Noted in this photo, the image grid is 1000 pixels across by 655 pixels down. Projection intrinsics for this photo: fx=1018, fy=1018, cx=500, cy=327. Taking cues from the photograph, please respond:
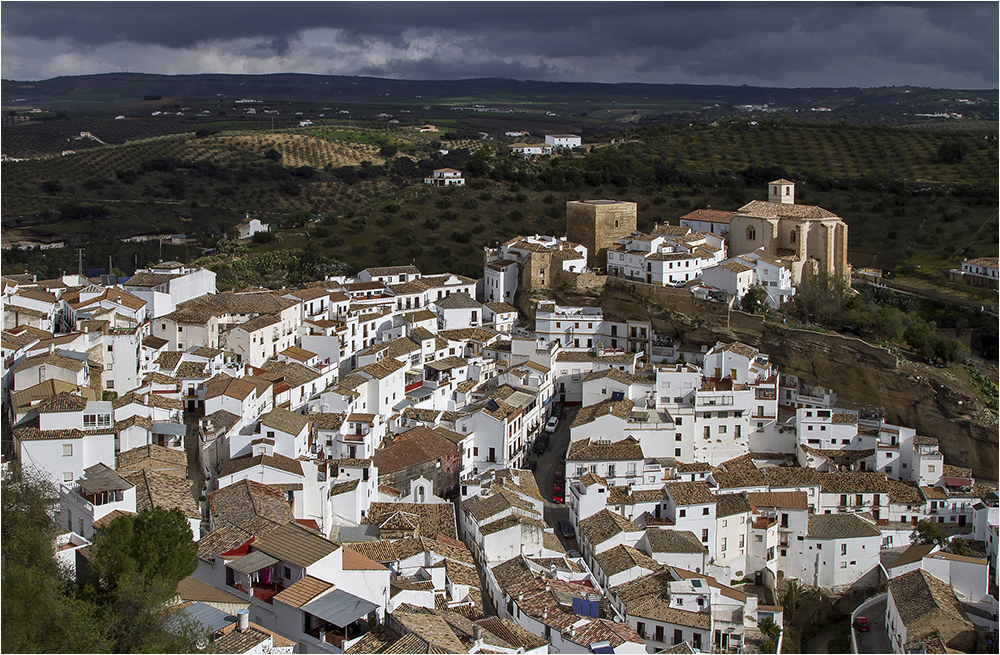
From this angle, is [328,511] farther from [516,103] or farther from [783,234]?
[516,103]

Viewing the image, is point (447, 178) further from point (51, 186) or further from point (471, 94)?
point (471, 94)

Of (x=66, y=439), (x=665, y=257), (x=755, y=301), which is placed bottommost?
(x=66, y=439)

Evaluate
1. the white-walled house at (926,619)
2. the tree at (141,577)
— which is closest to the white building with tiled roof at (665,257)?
the white-walled house at (926,619)

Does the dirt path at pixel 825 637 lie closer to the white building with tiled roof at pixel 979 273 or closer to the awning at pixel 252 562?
the awning at pixel 252 562

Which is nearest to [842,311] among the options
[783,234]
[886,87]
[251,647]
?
[783,234]

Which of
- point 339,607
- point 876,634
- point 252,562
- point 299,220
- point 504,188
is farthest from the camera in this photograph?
point 504,188

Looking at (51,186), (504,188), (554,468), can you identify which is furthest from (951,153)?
(51,186)
